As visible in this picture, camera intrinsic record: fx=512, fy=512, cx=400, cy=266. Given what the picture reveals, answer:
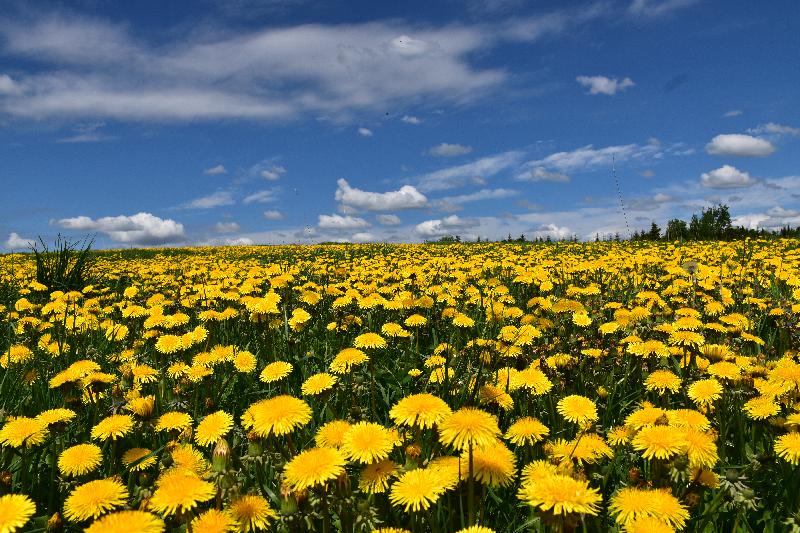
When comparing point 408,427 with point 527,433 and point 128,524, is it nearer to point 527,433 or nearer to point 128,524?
point 527,433

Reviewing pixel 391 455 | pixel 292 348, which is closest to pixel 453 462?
pixel 391 455

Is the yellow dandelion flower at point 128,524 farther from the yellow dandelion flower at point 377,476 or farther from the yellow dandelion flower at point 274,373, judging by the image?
the yellow dandelion flower at point 274,373

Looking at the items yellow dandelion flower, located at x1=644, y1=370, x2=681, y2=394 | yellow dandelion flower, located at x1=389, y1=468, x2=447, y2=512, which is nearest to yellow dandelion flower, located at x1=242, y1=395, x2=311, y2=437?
yellow dandelion flower, located at x1=389, y1=468, x2=447, y2=512

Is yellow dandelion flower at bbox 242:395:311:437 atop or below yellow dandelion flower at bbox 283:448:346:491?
atop

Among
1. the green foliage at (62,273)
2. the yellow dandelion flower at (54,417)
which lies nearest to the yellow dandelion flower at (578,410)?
the yellow dandelion flower at (54,417)

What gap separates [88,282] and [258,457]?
9.71 metres

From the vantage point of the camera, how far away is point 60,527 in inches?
71.5

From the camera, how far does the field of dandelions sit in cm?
163

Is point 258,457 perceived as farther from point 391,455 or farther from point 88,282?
point 88,282

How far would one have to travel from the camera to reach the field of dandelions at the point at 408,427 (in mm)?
1632

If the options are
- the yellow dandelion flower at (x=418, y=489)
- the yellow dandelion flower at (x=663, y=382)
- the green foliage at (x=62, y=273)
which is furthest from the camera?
the green foliage at (x=62, y=273)

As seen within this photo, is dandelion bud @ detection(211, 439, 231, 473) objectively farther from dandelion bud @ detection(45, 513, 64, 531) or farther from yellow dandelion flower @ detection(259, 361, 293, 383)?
yellow dandelion flower @ detection(259, 361, 293, 383)

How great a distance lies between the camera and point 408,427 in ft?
7.01

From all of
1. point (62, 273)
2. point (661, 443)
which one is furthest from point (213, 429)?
point (62, 273)
